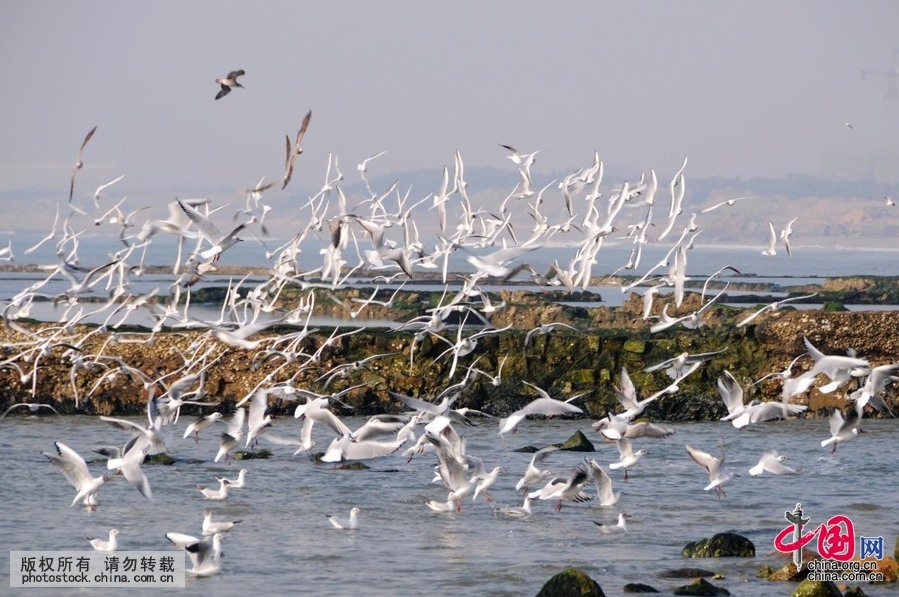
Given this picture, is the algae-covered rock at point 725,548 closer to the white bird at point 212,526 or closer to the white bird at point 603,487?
the white bird at point 603,487

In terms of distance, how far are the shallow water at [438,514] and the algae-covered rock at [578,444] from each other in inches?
11.9

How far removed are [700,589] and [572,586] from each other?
1.76 metres

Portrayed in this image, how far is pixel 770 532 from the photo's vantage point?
19.8m

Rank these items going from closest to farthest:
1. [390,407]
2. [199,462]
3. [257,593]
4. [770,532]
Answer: [257,593] < [770,532] < [199,462] < [390,407]

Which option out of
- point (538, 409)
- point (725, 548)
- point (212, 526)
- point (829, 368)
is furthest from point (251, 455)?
point (725, 548)

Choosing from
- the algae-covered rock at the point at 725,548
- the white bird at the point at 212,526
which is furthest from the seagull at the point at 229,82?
the algae-covered rock at the point at 725,548

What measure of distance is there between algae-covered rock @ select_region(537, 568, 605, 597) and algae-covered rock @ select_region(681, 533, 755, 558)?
10.9 feet

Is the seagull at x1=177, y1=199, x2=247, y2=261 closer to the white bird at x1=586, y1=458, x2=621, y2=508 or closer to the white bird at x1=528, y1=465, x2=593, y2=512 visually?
the white bird at x1=528, y1=465, x2=593, y2=512

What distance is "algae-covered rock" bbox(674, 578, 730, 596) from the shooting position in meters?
15.7

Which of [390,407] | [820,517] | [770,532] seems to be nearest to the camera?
[770,532]

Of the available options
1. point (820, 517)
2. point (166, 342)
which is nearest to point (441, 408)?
point (820, 517)

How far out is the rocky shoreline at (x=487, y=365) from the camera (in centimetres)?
2967

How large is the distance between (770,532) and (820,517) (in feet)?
5.37

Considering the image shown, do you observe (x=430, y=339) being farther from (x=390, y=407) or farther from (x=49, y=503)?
(x=49, y=503)
